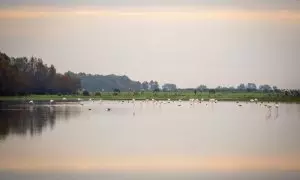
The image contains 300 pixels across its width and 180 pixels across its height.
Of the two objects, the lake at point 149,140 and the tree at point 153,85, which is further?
the tree at point 153,85

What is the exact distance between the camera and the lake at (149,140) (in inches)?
291

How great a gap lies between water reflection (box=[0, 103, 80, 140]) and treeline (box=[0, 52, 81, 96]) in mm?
138

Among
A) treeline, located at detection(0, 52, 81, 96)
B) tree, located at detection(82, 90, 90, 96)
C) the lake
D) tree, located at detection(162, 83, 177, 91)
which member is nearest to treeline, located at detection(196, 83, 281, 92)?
the lake

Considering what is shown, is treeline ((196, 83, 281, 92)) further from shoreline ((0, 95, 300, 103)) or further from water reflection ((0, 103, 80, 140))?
water reflection ((0, 103, 80, 140))

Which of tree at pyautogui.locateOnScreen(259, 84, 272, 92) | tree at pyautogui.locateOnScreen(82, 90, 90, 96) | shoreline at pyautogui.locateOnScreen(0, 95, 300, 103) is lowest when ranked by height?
shoreline at pyautogui.locateOnScreen(0, 95, 300, 103)

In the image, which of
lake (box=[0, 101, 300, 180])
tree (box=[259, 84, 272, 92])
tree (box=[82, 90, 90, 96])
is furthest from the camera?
tree (box=[82, 90, 90, 96])

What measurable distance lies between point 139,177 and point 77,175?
500mm

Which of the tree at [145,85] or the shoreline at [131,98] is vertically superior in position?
the tree at [145,85]

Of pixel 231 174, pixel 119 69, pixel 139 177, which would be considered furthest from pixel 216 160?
pixel 119 69

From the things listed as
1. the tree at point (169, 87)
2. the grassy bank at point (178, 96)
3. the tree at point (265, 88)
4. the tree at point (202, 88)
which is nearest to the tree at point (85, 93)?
the grassy bank at point (178, 96)

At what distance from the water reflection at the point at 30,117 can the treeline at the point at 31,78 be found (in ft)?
0.45

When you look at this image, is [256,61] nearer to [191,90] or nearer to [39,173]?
[191,90]

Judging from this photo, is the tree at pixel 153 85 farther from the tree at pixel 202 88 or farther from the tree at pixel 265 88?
the tree at pixel 265 88

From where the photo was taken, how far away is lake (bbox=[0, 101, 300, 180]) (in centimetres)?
740
